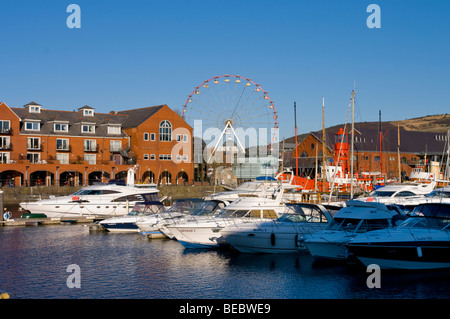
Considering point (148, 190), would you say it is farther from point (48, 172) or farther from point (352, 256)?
point (48, 172)

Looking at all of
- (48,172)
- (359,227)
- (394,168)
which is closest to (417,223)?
(359,227)

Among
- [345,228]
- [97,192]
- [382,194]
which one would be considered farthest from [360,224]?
[97,192]

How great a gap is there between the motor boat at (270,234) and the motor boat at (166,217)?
6.19m

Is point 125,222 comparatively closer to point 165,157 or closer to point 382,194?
point 382,194

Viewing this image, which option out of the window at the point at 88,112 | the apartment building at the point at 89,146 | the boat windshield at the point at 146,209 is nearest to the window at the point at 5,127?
the apartment building at the point at 89,146

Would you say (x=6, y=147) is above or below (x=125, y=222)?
above

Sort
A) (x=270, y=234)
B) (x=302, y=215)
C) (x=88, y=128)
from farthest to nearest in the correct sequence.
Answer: (x=88, y=128), (x=302, y=215), (x=270, y=234)

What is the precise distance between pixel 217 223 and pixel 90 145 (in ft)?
167

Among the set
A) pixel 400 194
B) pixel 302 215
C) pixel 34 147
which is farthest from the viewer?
pixel 34 147

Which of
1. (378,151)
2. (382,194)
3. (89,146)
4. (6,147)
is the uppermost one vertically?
(89,146)

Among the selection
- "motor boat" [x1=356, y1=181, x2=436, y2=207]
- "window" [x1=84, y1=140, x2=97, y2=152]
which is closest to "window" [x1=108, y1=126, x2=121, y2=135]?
"window" [x1=84, y1=140, x2=97, y2=152]

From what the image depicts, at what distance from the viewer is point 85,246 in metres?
34.5

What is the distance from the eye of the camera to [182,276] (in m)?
25.7

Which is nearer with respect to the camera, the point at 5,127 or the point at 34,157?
the point at 5,127
